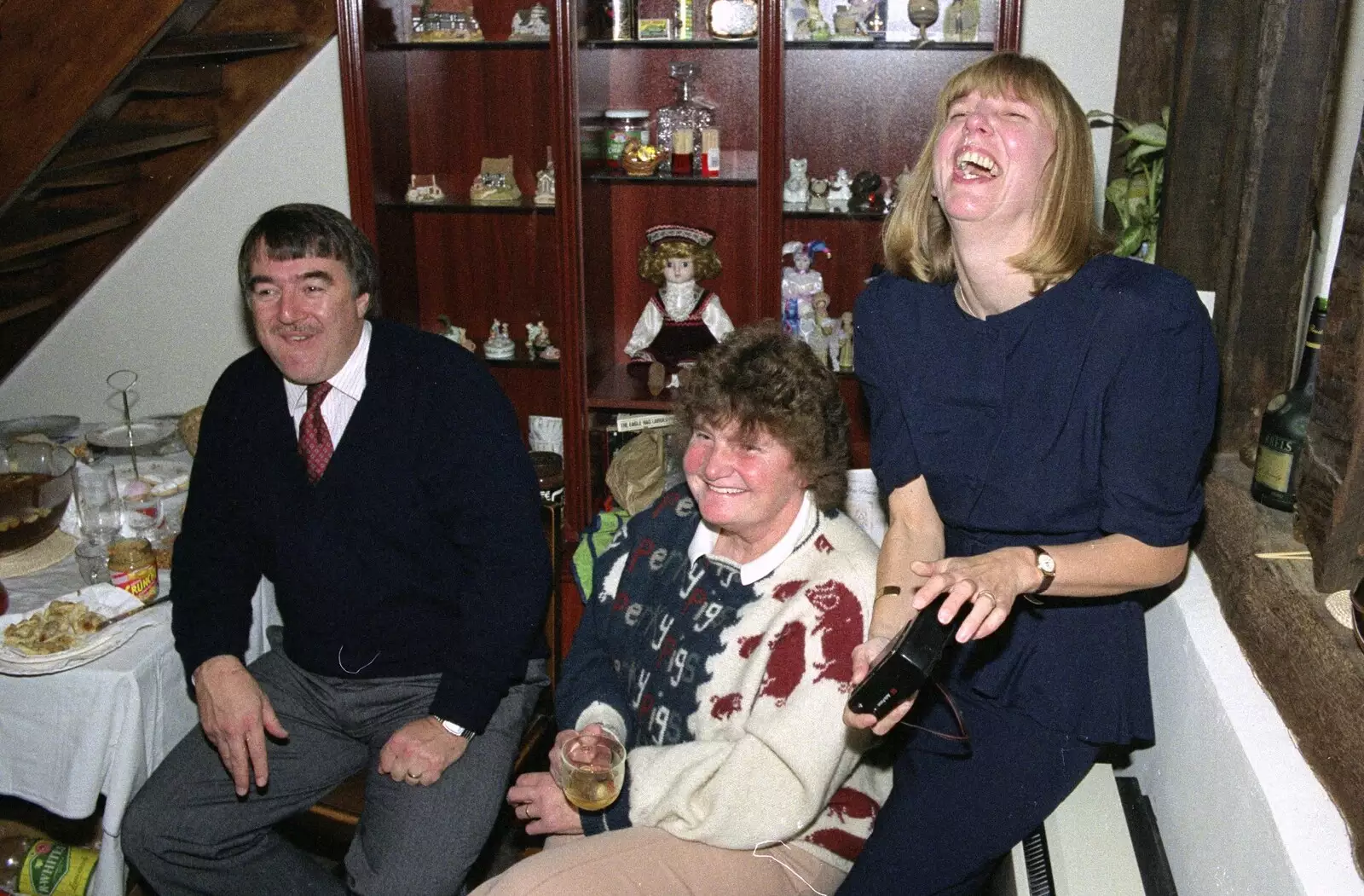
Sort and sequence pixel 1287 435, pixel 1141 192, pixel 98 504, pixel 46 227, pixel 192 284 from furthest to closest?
1. pixel 192 284
2. pixel 46 227
3. pixel 1141 192
4. pixel 98 504
5. pixel 1287 435

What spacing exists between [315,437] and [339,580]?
266 millimetres

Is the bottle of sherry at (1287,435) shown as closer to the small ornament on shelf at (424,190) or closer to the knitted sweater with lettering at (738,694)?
the knitted sweater with lettering at (738,694)

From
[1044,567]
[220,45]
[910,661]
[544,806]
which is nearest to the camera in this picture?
[910,661]

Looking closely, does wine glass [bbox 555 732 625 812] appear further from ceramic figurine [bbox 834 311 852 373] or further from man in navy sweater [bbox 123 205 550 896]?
ceramic figurine [bbox 834 311 852 373]

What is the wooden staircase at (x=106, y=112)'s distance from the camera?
2312mm

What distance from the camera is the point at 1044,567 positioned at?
4.66ft

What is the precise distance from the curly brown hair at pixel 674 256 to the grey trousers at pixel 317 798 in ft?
4.40

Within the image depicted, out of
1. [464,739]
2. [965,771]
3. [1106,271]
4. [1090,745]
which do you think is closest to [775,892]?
[965,771]

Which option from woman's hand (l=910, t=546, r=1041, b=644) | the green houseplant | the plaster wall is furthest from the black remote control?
the green houseplant

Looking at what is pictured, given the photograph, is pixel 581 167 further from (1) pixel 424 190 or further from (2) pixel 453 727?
(2) pixel 453 727

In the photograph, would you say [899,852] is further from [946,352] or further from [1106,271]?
[1106,271]

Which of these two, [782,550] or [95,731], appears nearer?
[782,550]

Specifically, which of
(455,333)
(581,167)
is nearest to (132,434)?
(455,333)

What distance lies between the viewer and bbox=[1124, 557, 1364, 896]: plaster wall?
1.24 metres
